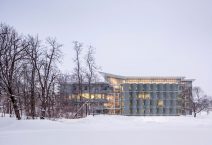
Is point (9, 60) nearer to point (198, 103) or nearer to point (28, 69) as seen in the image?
point (28, 69)

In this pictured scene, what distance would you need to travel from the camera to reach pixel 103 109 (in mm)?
106688

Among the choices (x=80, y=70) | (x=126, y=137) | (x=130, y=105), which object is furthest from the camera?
(x=130, y=105)

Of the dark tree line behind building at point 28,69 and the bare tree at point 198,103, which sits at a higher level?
the dark tree line behind building at point 28,69

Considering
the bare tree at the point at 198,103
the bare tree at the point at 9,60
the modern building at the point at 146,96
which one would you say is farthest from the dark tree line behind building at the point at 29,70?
the modern building at the point at 146,96

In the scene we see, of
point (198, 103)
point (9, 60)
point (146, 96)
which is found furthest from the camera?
point (146, 96)

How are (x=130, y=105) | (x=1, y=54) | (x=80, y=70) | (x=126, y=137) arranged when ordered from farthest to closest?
(x=130, y=105), (x=80, y=70), (x=1, y=54), (x=126, y=137)

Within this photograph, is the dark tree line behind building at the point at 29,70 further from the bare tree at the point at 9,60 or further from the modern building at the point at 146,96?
the modern building at the point at 146,96

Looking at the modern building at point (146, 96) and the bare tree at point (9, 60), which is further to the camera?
the modern building at point (146, 96)

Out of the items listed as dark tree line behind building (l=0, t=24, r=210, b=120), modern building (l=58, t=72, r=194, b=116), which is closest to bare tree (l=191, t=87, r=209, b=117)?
modern building (l=58, t=72, r=194, b=116)

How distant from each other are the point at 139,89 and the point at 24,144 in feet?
304

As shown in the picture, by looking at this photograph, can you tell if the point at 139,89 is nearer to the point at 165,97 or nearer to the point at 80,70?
the point at 165,97

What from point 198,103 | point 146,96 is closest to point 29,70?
point 198,103

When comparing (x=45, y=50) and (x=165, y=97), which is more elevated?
(x=45, y=50)

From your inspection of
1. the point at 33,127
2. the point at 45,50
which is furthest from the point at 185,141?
the point at 45,50
